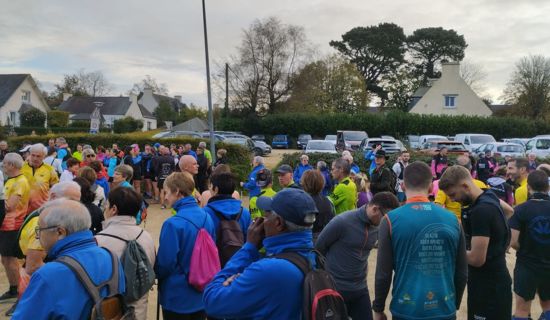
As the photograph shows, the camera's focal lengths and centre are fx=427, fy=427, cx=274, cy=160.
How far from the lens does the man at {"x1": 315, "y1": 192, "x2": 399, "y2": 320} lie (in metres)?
3.89

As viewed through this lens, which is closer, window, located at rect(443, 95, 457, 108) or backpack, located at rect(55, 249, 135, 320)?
backpack, located at rect(55, 249, 135, 320)

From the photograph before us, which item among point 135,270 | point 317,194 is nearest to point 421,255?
point 135,270

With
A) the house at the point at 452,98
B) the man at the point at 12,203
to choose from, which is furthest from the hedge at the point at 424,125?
the man at the point at 12,203

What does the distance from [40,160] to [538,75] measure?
2043 inches

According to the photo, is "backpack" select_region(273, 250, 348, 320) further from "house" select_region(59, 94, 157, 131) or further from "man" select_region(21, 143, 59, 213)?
"house" select_region(59, 94, 157, 131)

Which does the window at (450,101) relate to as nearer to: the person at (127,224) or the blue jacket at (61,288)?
the person at (127,224)

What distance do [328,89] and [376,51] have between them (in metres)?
13.1

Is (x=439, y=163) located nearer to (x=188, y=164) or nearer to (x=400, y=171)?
(x=400, y=171)

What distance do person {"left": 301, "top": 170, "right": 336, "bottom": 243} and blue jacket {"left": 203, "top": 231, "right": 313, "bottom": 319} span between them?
2707 mm

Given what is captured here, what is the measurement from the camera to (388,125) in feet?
140

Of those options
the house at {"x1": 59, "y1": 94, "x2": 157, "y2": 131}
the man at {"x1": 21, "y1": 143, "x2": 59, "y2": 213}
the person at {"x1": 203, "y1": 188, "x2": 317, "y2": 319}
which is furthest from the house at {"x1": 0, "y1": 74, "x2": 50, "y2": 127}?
the person at {"x1": 203, "y1": 188, "x2": 317, "y2": 319}

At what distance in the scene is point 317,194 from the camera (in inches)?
201

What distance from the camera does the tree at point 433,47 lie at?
59.2 metres

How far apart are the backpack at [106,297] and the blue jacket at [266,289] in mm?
692
